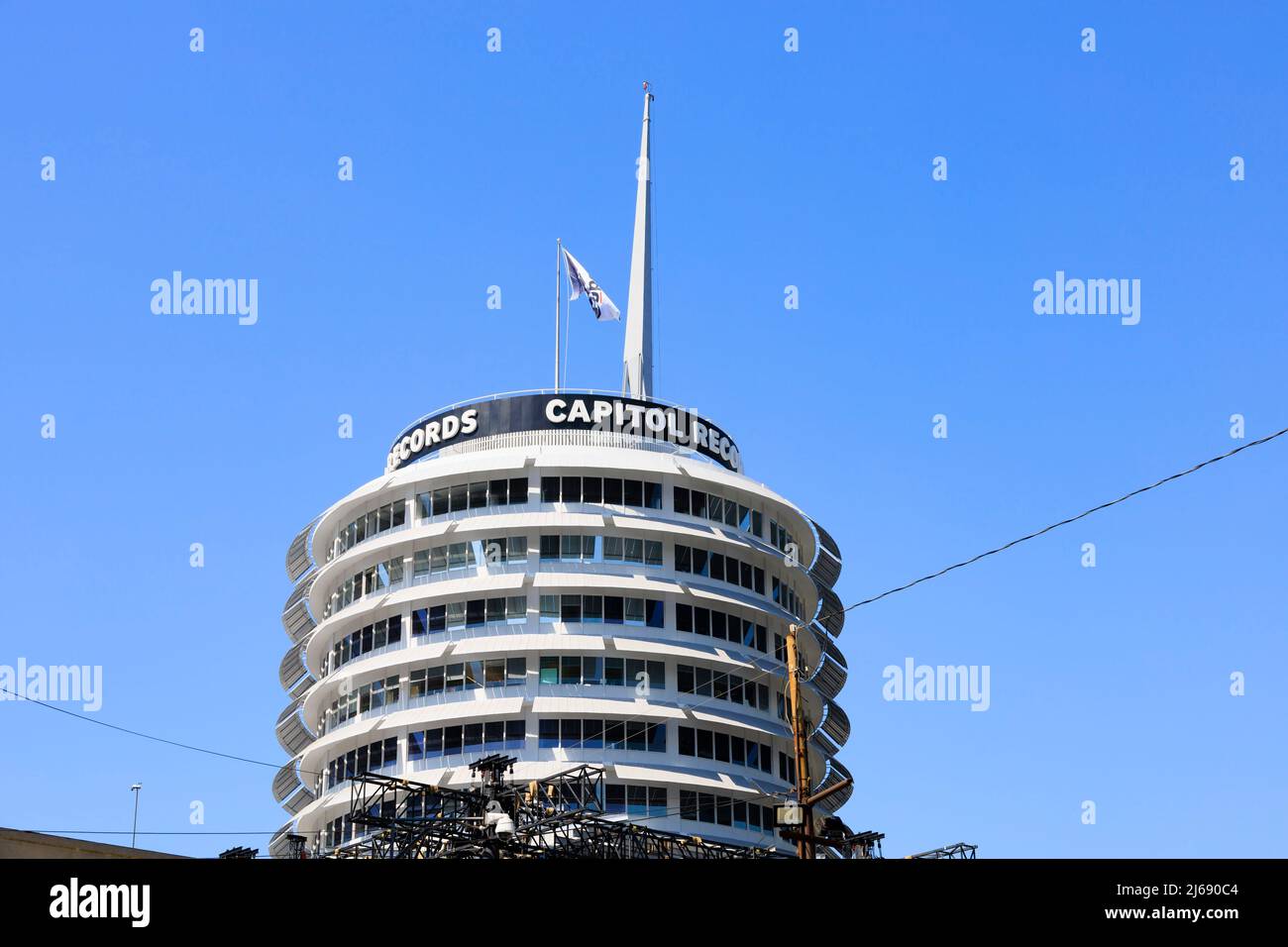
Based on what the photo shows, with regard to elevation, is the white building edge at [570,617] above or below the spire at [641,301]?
below

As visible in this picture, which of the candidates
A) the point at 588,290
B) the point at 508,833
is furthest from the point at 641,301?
the point at 508,833

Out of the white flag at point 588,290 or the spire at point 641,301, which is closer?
the white flag at point 588,290

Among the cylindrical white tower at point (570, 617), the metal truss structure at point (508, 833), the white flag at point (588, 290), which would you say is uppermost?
the white flag at point (588, 290)

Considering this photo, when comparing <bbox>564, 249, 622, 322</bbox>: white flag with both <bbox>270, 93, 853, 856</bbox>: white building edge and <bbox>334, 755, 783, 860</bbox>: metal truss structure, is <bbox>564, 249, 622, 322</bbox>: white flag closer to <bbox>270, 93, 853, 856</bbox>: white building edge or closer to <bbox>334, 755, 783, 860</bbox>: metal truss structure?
<bbox>270, 93, 853, 856</bbox>: white building edge

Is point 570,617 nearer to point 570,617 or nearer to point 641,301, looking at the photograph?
point 570,617

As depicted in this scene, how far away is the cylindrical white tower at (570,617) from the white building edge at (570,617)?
12cm

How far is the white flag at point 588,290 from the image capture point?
315ft

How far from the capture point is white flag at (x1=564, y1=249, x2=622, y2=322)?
96.0 metres

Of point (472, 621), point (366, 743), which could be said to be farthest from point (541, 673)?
point (366, 743)

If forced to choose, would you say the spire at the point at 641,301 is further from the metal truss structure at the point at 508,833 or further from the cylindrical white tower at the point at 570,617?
the metal truss structure at the point at 508,833

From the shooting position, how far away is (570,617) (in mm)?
84312

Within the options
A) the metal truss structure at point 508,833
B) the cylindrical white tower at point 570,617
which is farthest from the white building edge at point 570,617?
the metal truss structure at point 508,833
